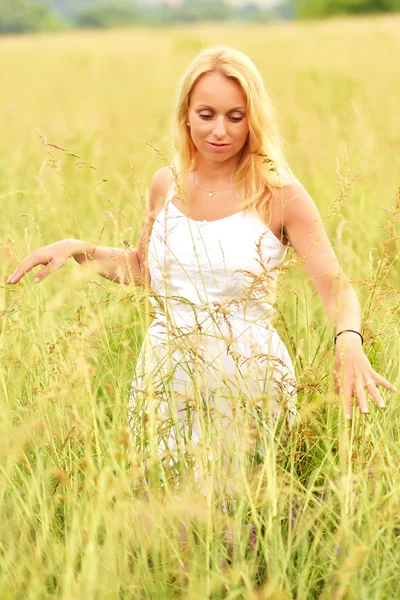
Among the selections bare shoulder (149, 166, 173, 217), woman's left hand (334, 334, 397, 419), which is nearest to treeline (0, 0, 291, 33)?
bare shoulder (149, 166, 173, 217)

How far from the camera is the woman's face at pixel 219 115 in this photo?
7.21 feet

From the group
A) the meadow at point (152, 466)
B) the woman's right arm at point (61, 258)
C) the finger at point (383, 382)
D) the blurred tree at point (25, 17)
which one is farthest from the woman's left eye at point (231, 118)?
the blurred tree at point (25, 17)

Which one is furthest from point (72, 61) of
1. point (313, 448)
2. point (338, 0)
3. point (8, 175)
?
point (338, 0)

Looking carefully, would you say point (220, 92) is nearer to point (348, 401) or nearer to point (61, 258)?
point (61, 258)

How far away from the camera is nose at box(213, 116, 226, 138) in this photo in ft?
7.18

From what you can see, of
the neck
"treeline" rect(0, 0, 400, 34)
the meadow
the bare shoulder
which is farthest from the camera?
"treeline" rect(0, 0, 400, 34)

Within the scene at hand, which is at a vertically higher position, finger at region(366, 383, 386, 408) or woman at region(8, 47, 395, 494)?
woman at region(8, 47, 395, 494)

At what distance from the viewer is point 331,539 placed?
1671 millimetres

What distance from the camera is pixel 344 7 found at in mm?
45312

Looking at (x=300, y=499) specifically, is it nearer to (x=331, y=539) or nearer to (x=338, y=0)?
(x=331, y=539)

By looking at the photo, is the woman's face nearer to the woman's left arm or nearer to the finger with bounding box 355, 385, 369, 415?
the woman's left arm

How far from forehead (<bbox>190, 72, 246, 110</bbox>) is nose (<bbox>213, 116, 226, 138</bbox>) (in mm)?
36

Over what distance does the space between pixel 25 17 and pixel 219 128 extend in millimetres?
64209

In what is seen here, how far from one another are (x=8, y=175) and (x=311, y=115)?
270 centimetres
